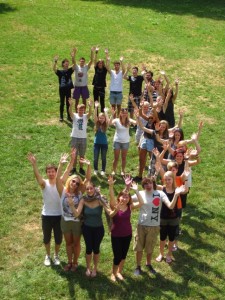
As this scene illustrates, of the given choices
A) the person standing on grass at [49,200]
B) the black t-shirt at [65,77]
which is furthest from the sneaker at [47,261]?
the black t-shirt at [65,77]

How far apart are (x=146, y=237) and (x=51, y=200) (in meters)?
1.81

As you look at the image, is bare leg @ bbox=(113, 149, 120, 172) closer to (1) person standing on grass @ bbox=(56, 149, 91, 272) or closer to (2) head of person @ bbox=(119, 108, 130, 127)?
(2) head of person @ bbox=(119, 108, 130, 127)

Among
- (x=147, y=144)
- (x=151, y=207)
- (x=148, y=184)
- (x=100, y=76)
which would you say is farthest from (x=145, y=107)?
(x=151, y=207)

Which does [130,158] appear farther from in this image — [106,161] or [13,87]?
[13,87]

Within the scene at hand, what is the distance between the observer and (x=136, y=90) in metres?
14.6

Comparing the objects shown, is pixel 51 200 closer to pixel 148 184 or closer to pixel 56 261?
pixel 56 261

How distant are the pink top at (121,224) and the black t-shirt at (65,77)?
7.64m

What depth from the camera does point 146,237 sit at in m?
8.14

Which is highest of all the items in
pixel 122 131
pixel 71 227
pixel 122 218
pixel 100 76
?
pixel 100 76

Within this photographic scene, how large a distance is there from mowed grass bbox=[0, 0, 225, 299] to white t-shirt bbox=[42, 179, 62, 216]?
1169mm

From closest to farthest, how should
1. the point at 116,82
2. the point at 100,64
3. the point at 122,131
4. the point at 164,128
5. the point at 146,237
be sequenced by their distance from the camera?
the point at 146,237 < the point at 164,128 < the point at 122,131 < the point at 100,64 < the point at 116,82

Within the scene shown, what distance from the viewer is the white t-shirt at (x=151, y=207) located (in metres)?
7.94

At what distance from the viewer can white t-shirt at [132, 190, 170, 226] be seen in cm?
794

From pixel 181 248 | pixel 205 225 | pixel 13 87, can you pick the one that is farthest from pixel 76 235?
pixel 13 87
